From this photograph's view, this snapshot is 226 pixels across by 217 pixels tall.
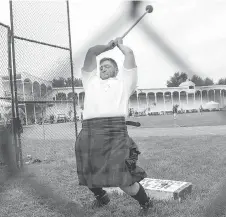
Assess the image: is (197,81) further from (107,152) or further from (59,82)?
(107,152)

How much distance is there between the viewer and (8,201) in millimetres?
4219

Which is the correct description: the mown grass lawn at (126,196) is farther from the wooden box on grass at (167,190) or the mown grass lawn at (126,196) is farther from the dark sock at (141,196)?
the dark sock at (141,196)

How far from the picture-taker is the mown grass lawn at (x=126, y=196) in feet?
11.7

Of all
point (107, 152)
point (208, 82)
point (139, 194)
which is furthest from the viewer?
point (139, 194)

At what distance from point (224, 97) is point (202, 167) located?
5.04 m

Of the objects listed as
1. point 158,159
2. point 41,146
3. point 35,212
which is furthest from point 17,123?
point 41,146

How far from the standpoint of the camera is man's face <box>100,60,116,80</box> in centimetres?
280

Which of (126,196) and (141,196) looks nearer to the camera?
(141,196)

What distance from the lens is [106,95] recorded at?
2.77 metres

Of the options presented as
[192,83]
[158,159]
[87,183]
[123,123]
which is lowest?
[158,159]

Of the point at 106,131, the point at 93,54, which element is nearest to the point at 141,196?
the point at 106,131

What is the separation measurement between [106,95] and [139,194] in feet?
3.35

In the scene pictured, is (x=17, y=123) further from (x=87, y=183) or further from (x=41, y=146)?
(x=41, y=146)

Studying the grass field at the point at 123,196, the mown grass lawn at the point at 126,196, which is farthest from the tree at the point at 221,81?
the mown grass lawn at the point at 126,196
